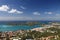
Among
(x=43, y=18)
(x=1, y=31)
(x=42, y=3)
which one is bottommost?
(x=1, y=31)

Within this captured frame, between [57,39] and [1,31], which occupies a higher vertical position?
[1,31]

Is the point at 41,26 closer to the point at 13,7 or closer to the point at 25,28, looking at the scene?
the point at 25,28

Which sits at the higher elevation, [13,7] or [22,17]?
[13,7]

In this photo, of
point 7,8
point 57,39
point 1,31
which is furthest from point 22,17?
point 57,39

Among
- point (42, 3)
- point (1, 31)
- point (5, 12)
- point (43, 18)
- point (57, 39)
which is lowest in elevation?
point (57, 39)

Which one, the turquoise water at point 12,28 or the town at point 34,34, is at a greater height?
the turquoise water at point 12,28

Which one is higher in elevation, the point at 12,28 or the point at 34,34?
the point at 12,28

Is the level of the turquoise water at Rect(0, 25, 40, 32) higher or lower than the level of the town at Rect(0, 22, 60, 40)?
higher

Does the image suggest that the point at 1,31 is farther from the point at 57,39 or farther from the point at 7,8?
the point at 57,39

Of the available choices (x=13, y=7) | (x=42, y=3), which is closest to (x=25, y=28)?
A: (x=13, y=7)
